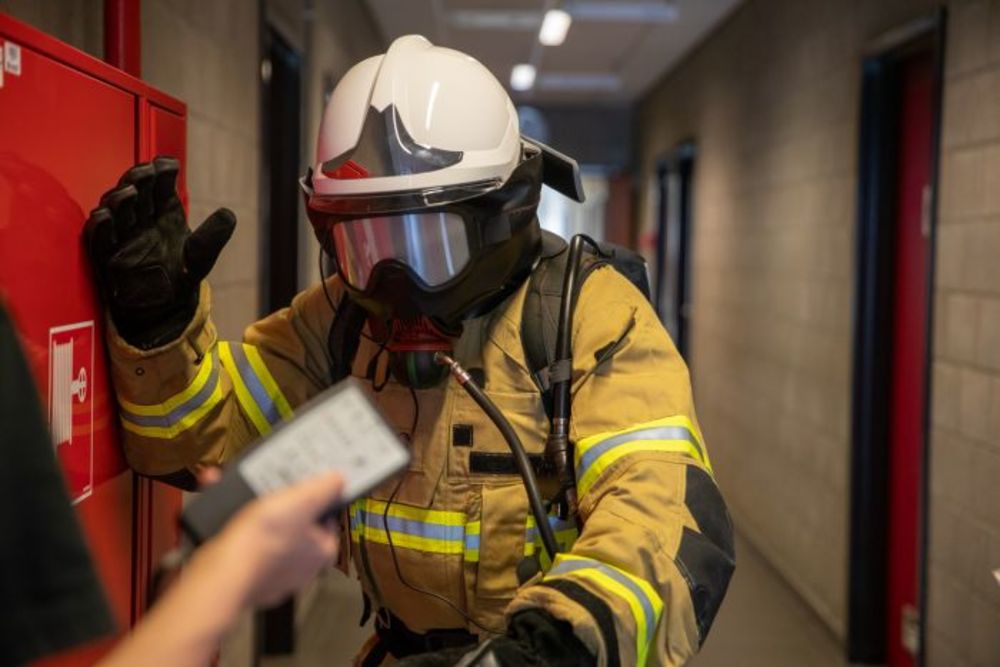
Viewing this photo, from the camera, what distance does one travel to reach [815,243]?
14.5 feet

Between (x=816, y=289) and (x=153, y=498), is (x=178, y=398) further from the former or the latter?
(x=816, y=289)

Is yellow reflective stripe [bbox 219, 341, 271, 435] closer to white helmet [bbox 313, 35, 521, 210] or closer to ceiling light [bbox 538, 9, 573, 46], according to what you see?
white helmet [bbox 313, 35, 521, 210]

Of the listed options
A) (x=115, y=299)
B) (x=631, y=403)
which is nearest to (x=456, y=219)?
(x=631, y=403)

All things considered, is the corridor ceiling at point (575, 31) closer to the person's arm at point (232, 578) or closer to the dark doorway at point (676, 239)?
the dark doorway at point (676, 239)

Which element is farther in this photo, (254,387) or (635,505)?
(254,387)

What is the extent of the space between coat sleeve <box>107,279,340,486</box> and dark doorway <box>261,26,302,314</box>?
222 cm

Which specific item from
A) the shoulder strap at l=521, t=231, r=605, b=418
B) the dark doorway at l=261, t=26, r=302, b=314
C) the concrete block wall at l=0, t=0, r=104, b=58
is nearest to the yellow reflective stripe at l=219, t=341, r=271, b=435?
the shoulder strap at l=521, t=231, r=605, b=418

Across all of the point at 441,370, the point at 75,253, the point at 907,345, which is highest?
the point at 75,253

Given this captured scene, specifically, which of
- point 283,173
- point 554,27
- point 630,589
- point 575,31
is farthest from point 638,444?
point 575,31

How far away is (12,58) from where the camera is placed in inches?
43.2

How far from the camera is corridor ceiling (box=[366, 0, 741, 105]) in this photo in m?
5.81

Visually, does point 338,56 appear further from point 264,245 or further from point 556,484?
point 556,484

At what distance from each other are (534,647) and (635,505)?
250mm

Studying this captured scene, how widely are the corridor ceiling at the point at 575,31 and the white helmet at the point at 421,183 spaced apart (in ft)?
14.3
